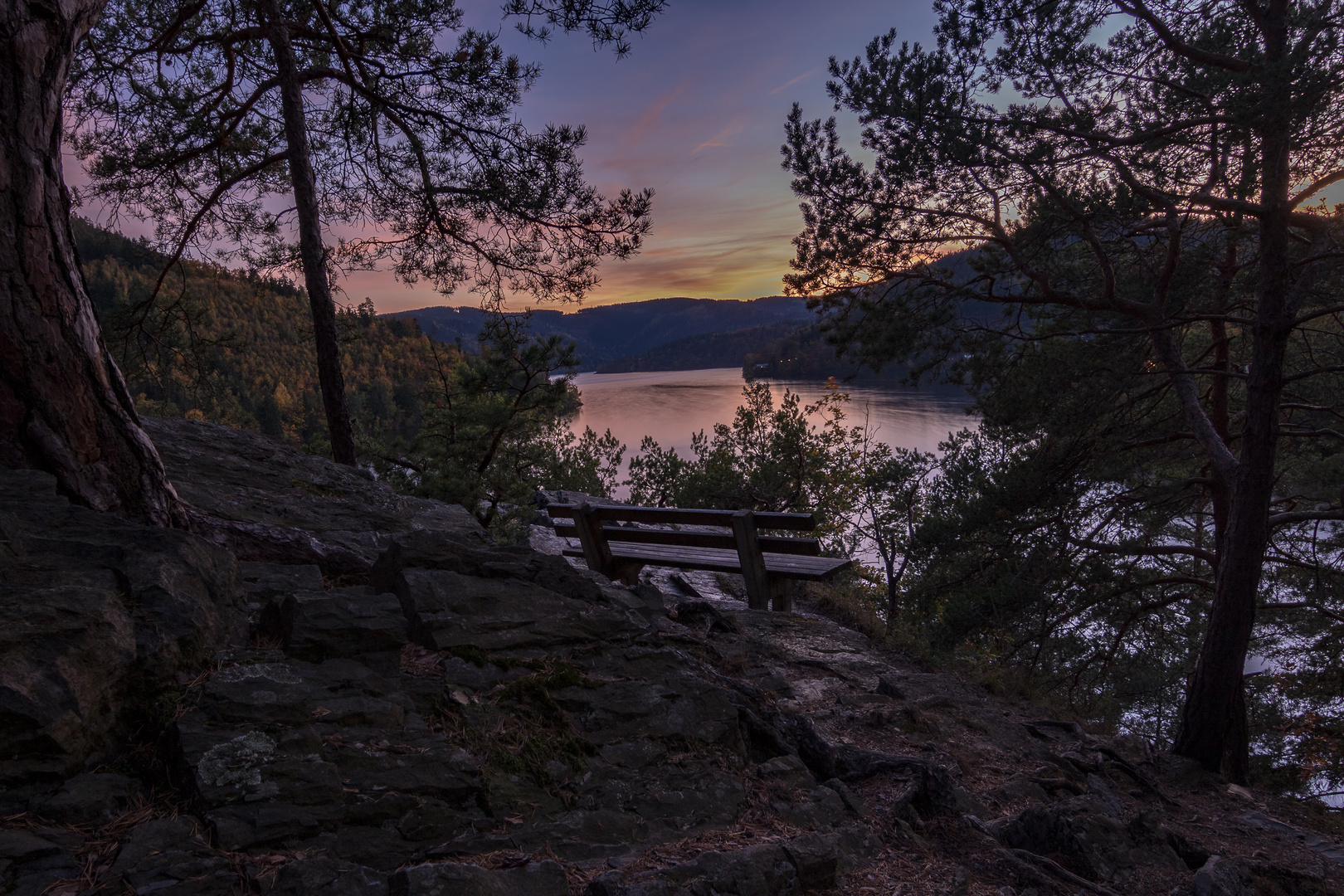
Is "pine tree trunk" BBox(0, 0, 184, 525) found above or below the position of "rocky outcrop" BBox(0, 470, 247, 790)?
above

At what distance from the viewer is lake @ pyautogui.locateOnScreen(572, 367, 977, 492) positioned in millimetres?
38375

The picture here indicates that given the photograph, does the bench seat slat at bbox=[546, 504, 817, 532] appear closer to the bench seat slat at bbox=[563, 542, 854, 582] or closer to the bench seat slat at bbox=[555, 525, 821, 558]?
the bench seat slat at bbox=[555, 525, 821, 558]

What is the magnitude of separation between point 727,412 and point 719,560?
1745 inches

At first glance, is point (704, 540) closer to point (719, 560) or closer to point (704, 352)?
point (719, 560)

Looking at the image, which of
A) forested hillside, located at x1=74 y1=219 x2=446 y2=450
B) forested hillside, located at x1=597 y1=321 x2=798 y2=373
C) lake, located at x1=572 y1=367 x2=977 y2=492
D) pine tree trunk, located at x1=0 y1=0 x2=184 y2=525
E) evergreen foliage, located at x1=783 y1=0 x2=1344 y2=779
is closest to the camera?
pine tree trunk, located at x1=0 y1=0 x2=184 y2=525

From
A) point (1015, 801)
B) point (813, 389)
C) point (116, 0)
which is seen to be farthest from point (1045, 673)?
point (813, 389)

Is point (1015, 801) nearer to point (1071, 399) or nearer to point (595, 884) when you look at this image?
point (595, 884)

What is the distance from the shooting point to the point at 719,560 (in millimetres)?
6738

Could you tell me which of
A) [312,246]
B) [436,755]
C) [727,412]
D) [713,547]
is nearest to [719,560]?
[713,547]

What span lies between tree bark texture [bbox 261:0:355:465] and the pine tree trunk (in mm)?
4944

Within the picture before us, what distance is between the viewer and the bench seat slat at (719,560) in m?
6.33

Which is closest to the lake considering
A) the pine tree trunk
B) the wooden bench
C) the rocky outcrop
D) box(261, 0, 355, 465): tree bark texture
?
box(261, 0, 355, 465): tree bark texture

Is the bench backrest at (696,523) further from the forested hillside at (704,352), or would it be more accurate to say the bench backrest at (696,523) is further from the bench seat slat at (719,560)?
the forested hillside at (704,352)

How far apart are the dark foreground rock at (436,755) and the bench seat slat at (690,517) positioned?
2021 mm
